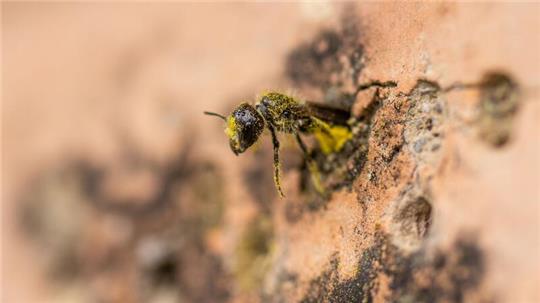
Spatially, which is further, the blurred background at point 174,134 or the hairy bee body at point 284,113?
the hairy bee body at point 284,113

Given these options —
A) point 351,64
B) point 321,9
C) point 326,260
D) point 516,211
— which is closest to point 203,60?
point 321,9

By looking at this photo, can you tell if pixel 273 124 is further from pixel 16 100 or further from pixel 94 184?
pixel 16 100

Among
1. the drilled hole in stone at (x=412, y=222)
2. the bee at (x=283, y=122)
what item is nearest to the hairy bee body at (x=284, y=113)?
the bee at (x=283, y=122)

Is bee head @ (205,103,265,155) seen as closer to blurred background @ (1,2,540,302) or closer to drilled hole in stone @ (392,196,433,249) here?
blurred background @ (1,2,540,302)

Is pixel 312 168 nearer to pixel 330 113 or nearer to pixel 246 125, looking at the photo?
pixel 330 113

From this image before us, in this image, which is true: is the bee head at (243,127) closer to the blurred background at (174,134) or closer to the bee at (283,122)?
the bee at (283,122)
